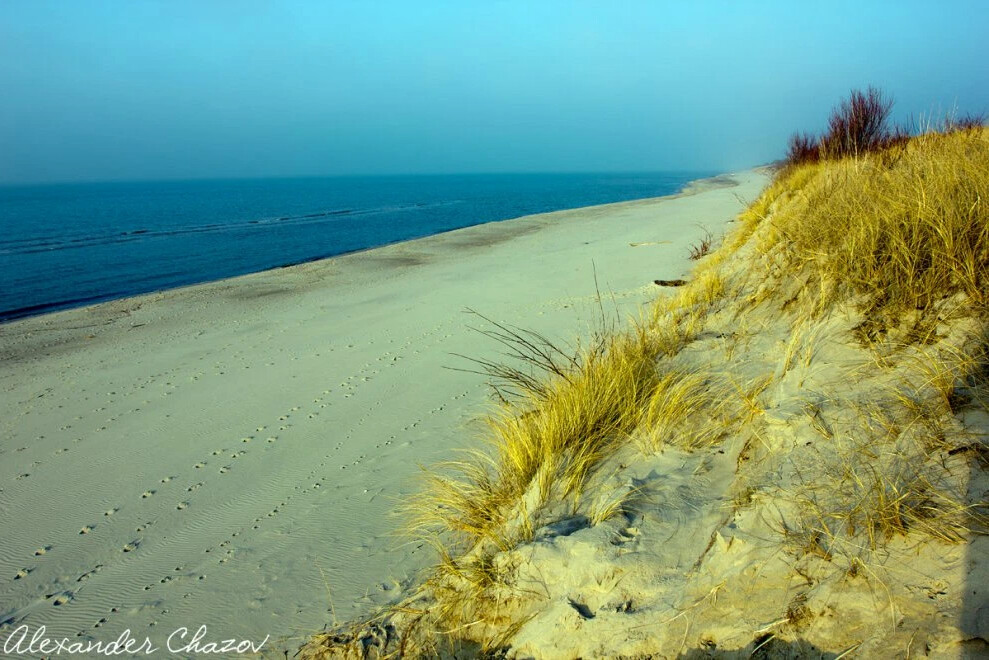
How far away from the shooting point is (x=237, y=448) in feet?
15.5

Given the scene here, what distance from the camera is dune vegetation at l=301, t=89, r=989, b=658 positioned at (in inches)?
76.2

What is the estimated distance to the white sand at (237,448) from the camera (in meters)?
3.10

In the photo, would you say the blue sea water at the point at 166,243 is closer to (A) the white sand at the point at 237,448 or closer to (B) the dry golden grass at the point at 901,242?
(A) the white sand at the point at 237,448

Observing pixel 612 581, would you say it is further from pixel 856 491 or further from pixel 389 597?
pixel 389 597
